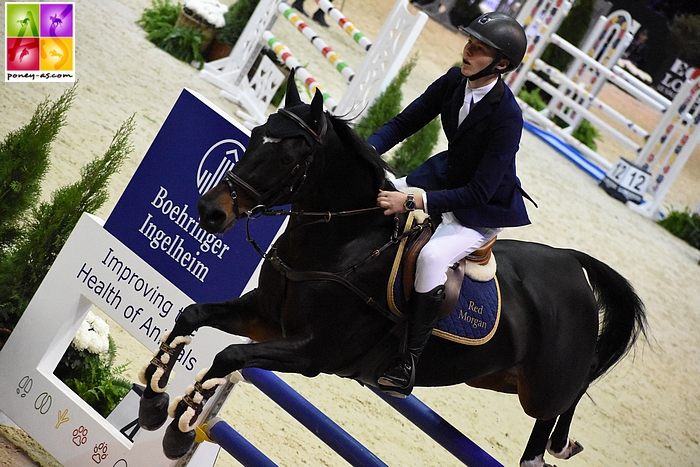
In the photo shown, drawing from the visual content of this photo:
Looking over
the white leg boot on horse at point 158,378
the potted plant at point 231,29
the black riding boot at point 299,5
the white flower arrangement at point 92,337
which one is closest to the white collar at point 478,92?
the white leg boot on horse at point 158,378

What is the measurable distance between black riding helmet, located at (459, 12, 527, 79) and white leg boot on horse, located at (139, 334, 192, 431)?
1.30m

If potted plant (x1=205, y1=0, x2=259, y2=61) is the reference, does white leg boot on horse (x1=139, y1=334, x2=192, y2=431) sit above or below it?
below

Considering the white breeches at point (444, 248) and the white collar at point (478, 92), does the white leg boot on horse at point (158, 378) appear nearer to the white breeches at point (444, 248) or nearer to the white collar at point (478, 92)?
→ the white breeches at point (444, 248)

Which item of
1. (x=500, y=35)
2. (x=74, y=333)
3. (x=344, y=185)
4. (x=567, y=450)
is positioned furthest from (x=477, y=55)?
(x=74, y=333)

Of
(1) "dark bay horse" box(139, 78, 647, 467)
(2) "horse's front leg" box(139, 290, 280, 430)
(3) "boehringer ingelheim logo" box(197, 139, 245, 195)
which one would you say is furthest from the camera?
(3) "boehringer ingelheim logo" box(197, 139, 245, 195)

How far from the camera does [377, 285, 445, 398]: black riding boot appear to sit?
2391 mm

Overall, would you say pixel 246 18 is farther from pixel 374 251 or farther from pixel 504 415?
pixel 374 251

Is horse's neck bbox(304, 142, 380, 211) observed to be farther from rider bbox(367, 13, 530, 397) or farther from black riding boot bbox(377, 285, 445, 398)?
black riding boot bbox(377, 285, 445, 398)

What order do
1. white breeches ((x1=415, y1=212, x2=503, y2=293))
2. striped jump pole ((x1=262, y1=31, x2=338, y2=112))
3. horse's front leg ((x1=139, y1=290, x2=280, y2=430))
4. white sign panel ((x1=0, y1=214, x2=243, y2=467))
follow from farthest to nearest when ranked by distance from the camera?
striped jump pole ((x1=262, y1=31, x2=338, y2=112)), white sign panel ((x1=0, y1=214, x2=243, y2=467)), horse's front leg ((x1=139, y1=290, x2=280, y2=430)), white breeches ((x1=415, y1=212, x2=503, y2=293))

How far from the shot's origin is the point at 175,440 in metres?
2.49

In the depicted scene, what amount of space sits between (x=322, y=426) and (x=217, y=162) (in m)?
1.15

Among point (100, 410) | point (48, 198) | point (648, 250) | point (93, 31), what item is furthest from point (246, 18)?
point (100, 410)

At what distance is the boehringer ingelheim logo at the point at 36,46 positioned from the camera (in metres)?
6.61

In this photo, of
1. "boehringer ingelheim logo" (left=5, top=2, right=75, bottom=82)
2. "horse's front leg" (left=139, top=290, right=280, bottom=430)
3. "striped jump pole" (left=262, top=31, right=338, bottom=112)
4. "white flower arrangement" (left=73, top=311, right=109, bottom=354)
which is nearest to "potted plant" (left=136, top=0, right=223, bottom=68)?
"striped jump pole" (left=262, top=31, right=338, bottom=112)
